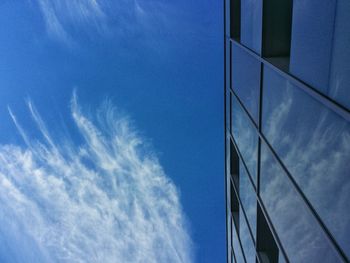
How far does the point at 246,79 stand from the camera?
8617mm

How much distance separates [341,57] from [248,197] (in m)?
6.11

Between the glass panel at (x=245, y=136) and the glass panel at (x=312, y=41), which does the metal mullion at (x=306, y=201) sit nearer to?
the glass panel at (x=245, y=136)

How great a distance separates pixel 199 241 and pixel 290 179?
760 inches

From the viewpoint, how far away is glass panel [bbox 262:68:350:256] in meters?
3.87

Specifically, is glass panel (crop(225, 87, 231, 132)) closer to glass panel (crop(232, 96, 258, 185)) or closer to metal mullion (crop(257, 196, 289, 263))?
glass panel (crop(232, 96, 258, 185))

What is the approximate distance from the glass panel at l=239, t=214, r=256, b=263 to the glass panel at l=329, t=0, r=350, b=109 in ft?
19.9

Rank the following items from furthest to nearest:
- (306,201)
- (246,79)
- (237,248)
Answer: (237,248), (246,79), (306,201)

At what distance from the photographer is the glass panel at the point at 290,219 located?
4.59 meters

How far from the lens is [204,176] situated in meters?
22.6

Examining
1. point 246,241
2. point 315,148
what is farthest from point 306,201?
point 246,241

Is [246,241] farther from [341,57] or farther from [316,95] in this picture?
[341,57]

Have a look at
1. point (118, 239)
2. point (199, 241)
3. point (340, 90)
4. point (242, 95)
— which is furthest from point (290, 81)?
point (118, 239)

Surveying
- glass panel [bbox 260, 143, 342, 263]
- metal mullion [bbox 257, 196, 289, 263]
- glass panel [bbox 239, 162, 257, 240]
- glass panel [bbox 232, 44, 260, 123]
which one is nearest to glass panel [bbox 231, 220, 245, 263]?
glass panel [bbox 239, 162, 257, 240]

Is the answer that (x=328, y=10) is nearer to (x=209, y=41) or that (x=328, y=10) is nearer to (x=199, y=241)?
(x=209, y=41)
